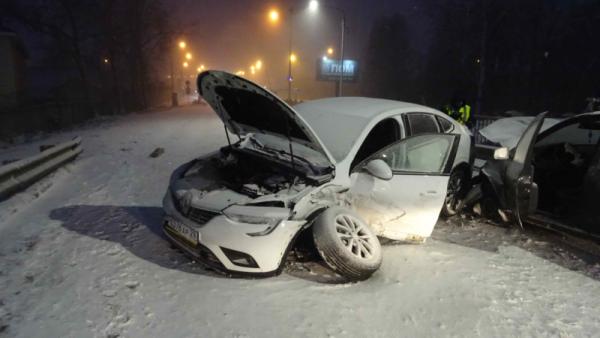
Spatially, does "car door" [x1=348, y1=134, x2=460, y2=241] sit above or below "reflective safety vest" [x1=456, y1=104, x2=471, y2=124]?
below

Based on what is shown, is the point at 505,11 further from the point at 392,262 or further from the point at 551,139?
the point at 392,262

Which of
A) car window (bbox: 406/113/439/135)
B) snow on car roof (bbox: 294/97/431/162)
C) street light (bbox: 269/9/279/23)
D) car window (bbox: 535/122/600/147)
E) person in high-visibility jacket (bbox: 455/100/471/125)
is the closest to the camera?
snow on car roof (bbox: 294/97/431/162)

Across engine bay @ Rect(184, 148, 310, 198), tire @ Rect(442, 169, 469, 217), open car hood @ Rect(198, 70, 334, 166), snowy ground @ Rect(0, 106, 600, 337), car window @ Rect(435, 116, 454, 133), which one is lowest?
snowy ground @ Rect(0, 106, 600, 337)

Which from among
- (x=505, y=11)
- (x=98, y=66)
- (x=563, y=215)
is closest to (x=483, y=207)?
(x=563, y=215)

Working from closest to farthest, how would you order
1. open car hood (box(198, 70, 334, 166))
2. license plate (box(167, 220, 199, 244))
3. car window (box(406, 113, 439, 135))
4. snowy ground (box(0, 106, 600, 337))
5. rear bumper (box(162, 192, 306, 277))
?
1. snowy ground (box(0, 106, 600, 337))
2. rear bumper (box(162, 192, 306, 277))
3. license plate (box(167, 220, 199, 244))
4. open car hood (box(198, 70, 334, 166))
5. car window (box(406, 113, 439, 135))

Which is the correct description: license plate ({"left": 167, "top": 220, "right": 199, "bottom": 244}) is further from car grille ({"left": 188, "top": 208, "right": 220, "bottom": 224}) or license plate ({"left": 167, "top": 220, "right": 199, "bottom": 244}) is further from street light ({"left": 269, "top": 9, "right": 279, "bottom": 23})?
street light ({"left": 269, "top": 9, "right": 279, "bottom": 23})

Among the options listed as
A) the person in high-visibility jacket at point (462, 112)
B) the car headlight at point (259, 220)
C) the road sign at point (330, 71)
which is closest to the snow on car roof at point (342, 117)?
the car headlight at point (259, 220)

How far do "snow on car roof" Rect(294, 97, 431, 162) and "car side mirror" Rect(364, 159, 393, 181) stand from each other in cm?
30

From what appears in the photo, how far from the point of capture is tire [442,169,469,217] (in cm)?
577

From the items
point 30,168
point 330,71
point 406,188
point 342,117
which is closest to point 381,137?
point 342,117

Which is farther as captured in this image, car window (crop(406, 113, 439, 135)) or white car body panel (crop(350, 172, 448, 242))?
car window (crop(406, 113, 439, 135))

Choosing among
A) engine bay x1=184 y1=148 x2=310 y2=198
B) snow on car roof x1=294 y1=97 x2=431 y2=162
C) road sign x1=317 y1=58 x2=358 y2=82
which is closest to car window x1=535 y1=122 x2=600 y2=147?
snow on car roof x1=294 y1=97 x2=431 y2=162

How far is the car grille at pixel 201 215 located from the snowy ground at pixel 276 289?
0.54 meters

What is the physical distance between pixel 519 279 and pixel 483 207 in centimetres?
169
